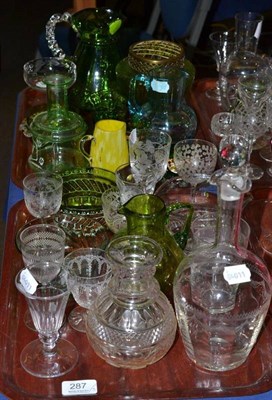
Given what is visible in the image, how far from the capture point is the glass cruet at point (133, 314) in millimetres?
1058

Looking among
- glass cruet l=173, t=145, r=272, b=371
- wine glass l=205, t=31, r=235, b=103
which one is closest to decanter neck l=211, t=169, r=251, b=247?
glass cruet l=173, t=145, r=272, b=371

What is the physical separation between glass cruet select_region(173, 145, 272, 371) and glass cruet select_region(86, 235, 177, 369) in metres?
0.03

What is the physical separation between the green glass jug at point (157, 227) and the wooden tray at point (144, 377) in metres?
0.11

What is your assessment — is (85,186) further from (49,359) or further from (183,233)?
(49,359)

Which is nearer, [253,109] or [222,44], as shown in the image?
[253,109]

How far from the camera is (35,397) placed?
40.8 inches

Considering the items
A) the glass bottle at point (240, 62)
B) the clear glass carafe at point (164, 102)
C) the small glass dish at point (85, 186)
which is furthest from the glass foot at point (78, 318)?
the glass bottle at point (240, 62)

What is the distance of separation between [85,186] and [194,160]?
0.73ft

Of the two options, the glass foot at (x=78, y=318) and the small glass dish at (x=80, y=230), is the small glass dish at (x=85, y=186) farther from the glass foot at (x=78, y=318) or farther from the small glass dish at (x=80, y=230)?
the glass foot at (x=78, y=318)

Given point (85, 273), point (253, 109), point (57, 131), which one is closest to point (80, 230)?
point (85, 273)

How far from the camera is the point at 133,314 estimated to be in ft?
3.51

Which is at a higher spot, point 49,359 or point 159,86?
point 159,86

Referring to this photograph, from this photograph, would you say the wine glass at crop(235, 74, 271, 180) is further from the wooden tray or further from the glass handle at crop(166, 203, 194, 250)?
the wooden tray

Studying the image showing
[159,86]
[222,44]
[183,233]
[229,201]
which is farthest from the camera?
[222,44]
